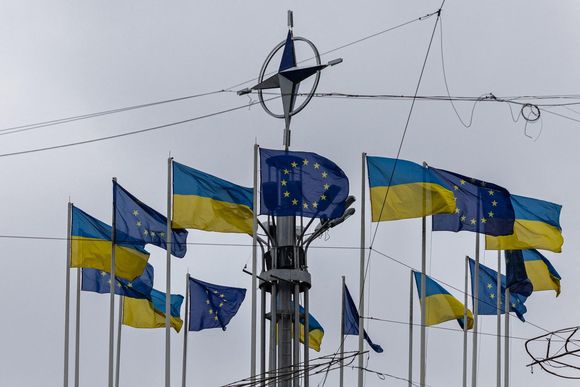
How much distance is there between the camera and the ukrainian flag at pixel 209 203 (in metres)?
39.0

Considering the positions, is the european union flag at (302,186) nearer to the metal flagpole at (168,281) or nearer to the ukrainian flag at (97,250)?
the metal flagpole at (168,281)

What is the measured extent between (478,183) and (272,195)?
20.9ft

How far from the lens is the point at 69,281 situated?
42.4 metres

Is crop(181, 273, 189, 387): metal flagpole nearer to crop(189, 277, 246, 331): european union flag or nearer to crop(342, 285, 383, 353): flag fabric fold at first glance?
crop(189, 277, 246, 331): european union flag

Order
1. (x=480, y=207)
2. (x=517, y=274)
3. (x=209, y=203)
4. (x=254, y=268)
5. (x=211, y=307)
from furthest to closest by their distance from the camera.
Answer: (x=517, y=274), (x=211, y=307), (x=480, y=207), (x=209, y=203), (x=254, y=268)

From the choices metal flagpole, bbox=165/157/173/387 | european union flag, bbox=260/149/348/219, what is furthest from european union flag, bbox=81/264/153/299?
european union flag, bbox=260/149/348/219

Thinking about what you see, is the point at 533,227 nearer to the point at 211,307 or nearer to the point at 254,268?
the point at 211,307

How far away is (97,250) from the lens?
42.6 metres

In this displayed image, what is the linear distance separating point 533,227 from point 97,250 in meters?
13.0

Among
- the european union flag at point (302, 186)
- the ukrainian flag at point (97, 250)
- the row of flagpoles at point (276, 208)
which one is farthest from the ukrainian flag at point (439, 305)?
the ukrainian flag at point (97, 250)

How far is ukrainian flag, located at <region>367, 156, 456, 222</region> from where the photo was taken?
125 ft

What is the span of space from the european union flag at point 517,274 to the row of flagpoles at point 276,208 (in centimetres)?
290

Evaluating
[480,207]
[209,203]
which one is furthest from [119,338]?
[480,207]

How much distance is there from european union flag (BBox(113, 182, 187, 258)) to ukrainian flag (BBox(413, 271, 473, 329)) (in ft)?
28.5
